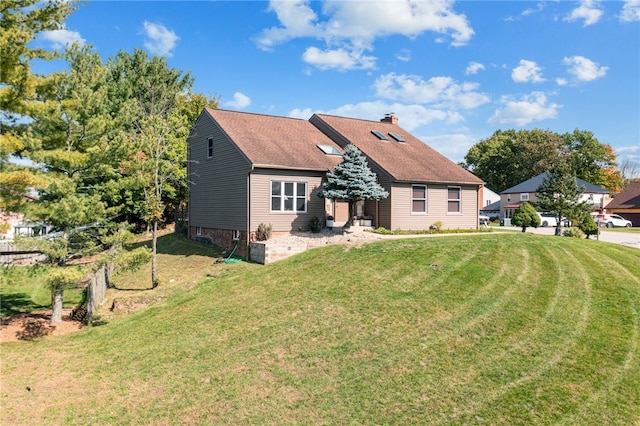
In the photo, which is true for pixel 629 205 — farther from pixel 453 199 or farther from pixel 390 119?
pixel 453 199

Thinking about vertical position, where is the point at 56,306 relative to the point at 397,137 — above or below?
below

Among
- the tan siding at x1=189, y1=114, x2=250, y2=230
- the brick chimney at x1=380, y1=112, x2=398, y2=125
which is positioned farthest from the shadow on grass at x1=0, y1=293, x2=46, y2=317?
the brick chimney at x1=380, y1=112, x2=398, y2=125

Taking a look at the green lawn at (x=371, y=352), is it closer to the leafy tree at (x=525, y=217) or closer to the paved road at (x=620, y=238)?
the paved road at (x=620, y=238)

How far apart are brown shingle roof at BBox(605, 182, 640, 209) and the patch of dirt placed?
58.2 metres

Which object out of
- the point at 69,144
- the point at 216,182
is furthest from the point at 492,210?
the point at 69,144

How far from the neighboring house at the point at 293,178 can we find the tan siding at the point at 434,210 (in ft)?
0.16

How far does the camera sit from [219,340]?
10.1 metres

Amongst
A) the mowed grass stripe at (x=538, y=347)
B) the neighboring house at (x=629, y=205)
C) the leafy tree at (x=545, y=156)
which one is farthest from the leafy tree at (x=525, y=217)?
the leafy tree at (x=545, y=156)

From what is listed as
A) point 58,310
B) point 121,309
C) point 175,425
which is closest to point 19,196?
point 58,310

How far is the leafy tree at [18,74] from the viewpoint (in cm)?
1091

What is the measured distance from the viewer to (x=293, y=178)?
19812 mm

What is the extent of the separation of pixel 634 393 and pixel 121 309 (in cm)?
1415

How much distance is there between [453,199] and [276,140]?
10.1m

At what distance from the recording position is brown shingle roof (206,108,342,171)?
19.7m
